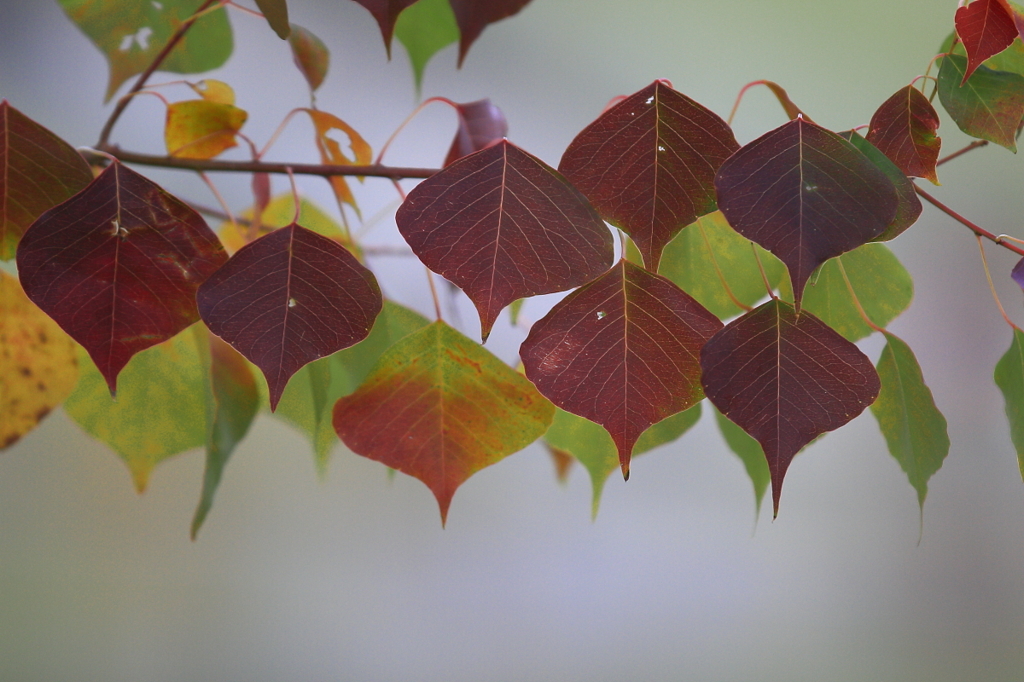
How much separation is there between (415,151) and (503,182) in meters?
0.83

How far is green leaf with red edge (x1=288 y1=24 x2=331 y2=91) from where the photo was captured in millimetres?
356

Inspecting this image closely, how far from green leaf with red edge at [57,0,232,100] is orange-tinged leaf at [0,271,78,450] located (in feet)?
0.46

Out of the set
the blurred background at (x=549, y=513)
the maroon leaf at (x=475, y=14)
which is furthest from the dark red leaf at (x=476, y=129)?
the blurred background at (x=549, y=513)

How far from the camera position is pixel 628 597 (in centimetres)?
99

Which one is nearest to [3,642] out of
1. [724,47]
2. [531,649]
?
[531,649]

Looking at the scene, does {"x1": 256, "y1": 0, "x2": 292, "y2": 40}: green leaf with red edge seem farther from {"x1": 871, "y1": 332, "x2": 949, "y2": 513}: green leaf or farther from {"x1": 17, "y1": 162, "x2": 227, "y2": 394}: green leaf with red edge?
{"x1": 871, "y1": 332, "x2": 949, "y2": 513}: green leaf

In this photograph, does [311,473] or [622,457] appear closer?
[622,457]

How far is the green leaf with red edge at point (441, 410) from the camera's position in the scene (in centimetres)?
26

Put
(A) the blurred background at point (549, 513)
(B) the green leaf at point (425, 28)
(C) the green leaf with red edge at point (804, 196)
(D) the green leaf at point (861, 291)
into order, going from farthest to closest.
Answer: (A) the blurred background at point (549, 513) < (B) the green leaf at point (425, 28) < (D) the green leaf at point (861, 291) < (C) the green leaf with red edge at point (804, 196)

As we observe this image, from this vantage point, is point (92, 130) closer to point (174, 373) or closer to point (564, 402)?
point (174, 373)

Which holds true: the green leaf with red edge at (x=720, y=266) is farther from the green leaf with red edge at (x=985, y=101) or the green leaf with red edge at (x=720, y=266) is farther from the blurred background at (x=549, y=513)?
the blurred background at (x=549, y=513)

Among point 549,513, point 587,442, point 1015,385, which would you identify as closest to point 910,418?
point 1015,385

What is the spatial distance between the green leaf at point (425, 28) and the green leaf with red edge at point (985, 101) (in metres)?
0.26

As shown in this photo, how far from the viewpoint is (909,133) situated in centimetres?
23
